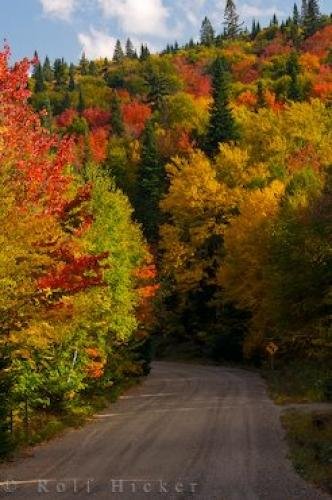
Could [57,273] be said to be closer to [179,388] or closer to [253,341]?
[179,388]

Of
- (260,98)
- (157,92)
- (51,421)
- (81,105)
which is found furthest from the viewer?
(81,105)

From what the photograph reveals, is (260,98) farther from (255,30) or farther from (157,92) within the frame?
(255,30)

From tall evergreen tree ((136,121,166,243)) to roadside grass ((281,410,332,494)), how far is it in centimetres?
4442

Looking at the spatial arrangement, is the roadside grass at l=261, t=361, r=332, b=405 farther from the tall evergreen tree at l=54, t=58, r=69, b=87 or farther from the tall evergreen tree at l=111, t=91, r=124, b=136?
the tall evergreen tree at l=54, t=58, r=69, b=87

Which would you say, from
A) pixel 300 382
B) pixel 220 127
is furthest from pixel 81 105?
pixel 300 382

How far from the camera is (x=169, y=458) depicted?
16.6m

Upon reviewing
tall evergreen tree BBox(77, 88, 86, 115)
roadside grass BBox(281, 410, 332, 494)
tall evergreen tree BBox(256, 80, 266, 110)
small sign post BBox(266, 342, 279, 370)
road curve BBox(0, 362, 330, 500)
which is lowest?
roadside grass BBox(281, 410, 332, 494)

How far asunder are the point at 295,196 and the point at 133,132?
75.7 meters

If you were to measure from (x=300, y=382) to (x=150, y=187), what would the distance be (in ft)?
131

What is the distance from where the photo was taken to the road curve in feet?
43.3

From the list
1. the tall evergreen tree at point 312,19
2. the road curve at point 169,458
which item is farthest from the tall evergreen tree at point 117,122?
the road curve at point 169,458

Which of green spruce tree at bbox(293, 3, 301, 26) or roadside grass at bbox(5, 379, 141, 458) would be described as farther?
green spruce tree at bbox(293, 3, 301, 26)

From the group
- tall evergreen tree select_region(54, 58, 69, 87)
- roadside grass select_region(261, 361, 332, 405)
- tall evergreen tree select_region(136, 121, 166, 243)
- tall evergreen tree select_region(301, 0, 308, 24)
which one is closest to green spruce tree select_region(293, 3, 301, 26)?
tall evergreen tree select_region(301, 0, 308, 24)

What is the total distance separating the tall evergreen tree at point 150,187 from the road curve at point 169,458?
4026 centimetres
